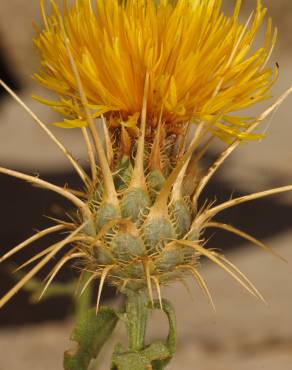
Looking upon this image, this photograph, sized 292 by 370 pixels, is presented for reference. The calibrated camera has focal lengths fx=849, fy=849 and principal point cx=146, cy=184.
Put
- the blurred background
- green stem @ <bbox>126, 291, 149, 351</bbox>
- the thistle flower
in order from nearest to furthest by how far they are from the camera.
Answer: the thistle flower < green stem @ <bbox>126, 291, 149, 351</bbox> < the blurred background

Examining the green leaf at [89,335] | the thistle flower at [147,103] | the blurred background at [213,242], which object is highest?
the blurred background at [213,242]

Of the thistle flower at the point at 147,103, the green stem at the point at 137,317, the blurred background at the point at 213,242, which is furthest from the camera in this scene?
the blurred background at the point at 213,242

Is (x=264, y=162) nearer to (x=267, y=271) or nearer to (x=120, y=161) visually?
(x=267, y=271)

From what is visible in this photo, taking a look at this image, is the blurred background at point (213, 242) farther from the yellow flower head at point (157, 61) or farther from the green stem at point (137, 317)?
the yellow flower head at point (157, 61)

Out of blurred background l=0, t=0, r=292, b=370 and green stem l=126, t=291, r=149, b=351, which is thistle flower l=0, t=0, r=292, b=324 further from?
blurred background l=0, t=0, r=292, b=370

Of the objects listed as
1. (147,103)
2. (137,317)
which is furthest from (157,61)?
(137,317)

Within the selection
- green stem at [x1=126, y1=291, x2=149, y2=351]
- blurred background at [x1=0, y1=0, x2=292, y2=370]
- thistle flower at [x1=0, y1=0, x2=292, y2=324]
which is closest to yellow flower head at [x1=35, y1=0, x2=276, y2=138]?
thistle flower at [x1=0, y1=0, x2=292, y2=324]

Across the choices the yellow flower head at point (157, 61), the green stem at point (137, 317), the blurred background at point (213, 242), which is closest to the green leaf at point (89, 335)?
the green stem at point (137, 317)
